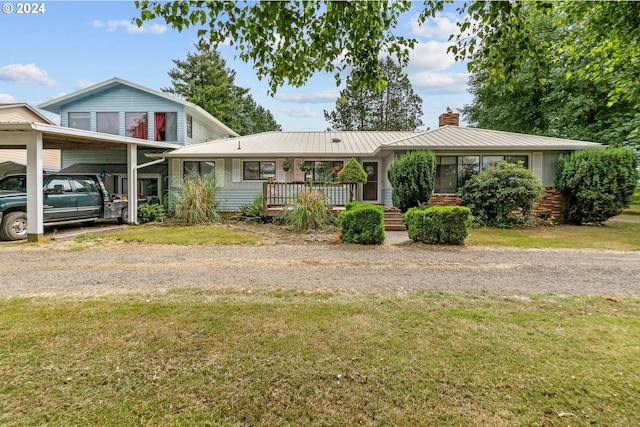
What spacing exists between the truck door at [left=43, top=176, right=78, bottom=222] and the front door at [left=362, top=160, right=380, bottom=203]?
11.5m

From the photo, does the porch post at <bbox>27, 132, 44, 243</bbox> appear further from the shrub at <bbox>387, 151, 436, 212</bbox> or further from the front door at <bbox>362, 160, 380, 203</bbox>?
the front door at <bbox>362, 160, 380, 203</bbox>

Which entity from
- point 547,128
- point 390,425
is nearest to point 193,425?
point 390,425

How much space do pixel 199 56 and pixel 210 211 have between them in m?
25.4

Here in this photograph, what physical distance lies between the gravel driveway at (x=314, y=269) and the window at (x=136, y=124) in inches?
398

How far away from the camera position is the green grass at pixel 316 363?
2090 millimetres

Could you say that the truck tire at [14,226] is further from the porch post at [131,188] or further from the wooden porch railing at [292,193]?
the wooden porch railing at [292,193]

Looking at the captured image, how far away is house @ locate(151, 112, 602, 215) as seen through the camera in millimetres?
13180

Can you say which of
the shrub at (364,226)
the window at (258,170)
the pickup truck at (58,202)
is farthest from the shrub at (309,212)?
the pickup truck at (58,202)

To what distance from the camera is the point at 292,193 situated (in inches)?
506

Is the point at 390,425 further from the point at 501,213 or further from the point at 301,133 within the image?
the point at 301,133

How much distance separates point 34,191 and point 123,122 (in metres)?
9.32

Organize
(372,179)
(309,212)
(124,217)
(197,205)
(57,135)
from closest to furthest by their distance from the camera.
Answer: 1. (57,135)
2. (309,212)
3. (197,205)
4. (124,217)
5. (372,179)

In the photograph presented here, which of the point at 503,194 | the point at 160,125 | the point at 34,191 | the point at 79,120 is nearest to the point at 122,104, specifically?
the point at 160,125

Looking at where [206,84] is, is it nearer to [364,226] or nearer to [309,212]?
[309,212]
